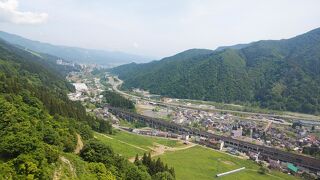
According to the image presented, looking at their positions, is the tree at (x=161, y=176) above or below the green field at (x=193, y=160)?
above

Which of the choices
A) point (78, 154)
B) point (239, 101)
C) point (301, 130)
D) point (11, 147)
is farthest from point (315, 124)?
point (11, 147)

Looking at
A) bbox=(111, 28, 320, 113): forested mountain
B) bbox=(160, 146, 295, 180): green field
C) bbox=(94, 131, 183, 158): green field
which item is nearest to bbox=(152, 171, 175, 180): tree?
bbox=(160, 146, 295, 180): green field

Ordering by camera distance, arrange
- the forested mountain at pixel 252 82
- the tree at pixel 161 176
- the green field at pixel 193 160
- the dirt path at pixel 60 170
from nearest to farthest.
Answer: the dirt path at pixel 60 170, the tree at pixel 161 176, the green field at pixel 193 160, the forested mountain at pixel 252 82

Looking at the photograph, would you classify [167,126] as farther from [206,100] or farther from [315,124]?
[206,100]

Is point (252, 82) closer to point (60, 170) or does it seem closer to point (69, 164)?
point (69, 164)

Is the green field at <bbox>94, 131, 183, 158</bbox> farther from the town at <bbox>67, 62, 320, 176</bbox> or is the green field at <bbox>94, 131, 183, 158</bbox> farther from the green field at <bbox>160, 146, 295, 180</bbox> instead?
the town at <bbox>67, 62, 320, 176</bbox>

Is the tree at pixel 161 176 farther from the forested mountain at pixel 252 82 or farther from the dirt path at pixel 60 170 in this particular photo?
the forested mountain at pixel 252 82

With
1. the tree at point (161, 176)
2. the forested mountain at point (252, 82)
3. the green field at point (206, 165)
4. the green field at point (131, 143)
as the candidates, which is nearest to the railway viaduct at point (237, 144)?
the green field at point (206, 165)
